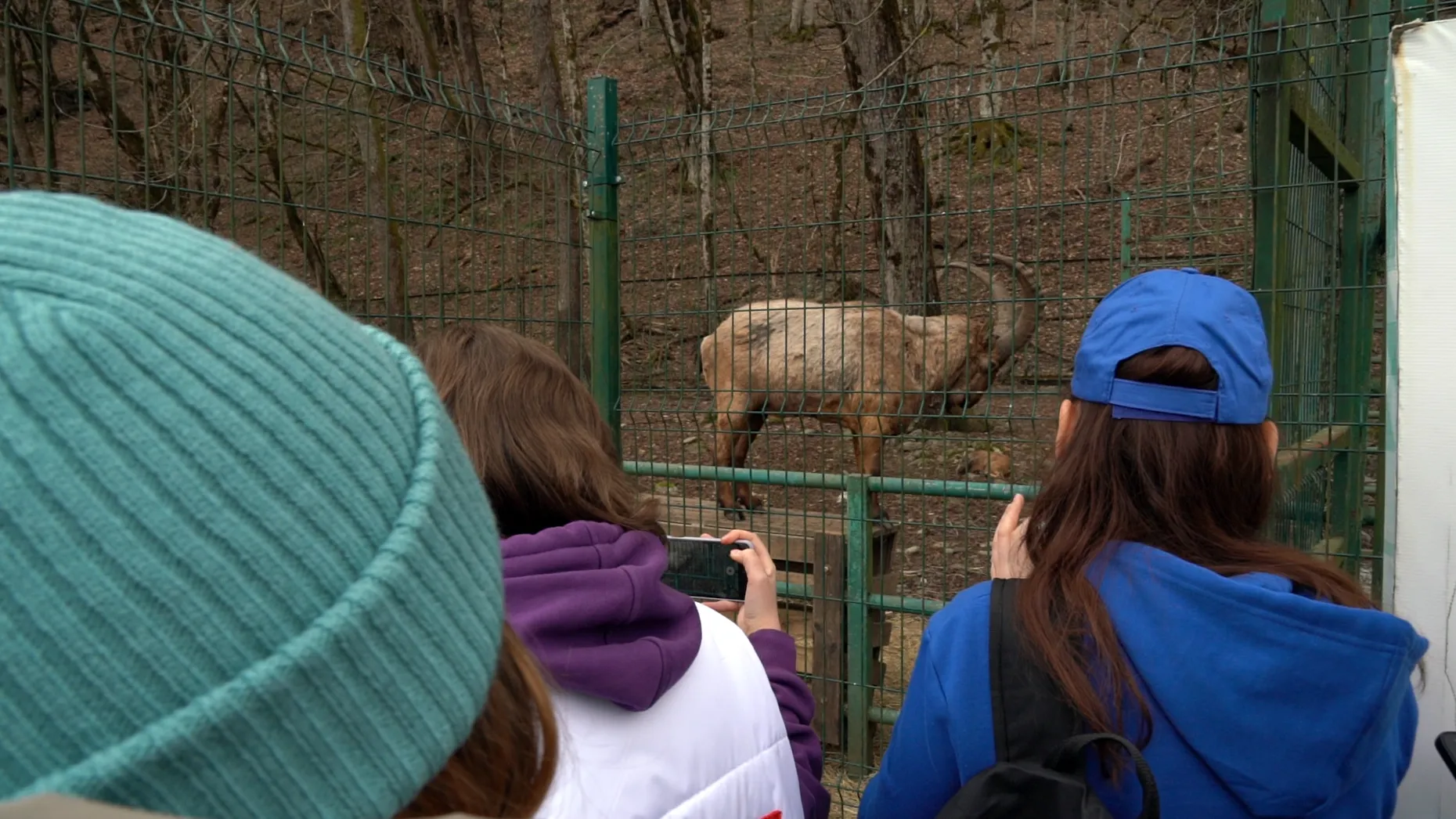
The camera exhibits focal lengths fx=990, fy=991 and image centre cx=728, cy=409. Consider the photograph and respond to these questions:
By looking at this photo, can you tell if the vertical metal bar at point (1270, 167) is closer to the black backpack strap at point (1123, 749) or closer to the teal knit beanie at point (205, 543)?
the black backpack strap at point (1123, 749)

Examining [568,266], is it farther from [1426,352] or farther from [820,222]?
[1426,352]

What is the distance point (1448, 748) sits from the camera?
1738 mm

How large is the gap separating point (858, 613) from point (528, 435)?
9.75 ft

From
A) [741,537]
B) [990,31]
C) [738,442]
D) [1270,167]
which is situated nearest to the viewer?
[741,537]

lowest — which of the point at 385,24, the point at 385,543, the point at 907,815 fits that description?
the point at 907,815

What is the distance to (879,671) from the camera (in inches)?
179

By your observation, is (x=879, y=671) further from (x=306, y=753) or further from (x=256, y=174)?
(x=306, y=753)

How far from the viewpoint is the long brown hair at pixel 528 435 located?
1.53m

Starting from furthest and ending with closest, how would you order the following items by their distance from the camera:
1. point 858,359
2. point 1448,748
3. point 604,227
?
point 858,359 → point 604,227 → point 1448,748

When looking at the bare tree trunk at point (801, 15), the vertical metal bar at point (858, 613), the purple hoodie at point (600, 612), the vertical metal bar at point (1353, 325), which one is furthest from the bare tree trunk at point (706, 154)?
the vertical metal bar at point (1353, 325)

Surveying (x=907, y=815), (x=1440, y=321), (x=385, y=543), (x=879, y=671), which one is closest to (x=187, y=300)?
(x=385, y=543)

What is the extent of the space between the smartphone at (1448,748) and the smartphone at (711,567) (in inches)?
51.1

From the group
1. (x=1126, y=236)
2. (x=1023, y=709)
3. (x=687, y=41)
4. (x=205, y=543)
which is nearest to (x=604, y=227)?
(x=1126, y=236)

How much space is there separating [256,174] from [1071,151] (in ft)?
44.8
